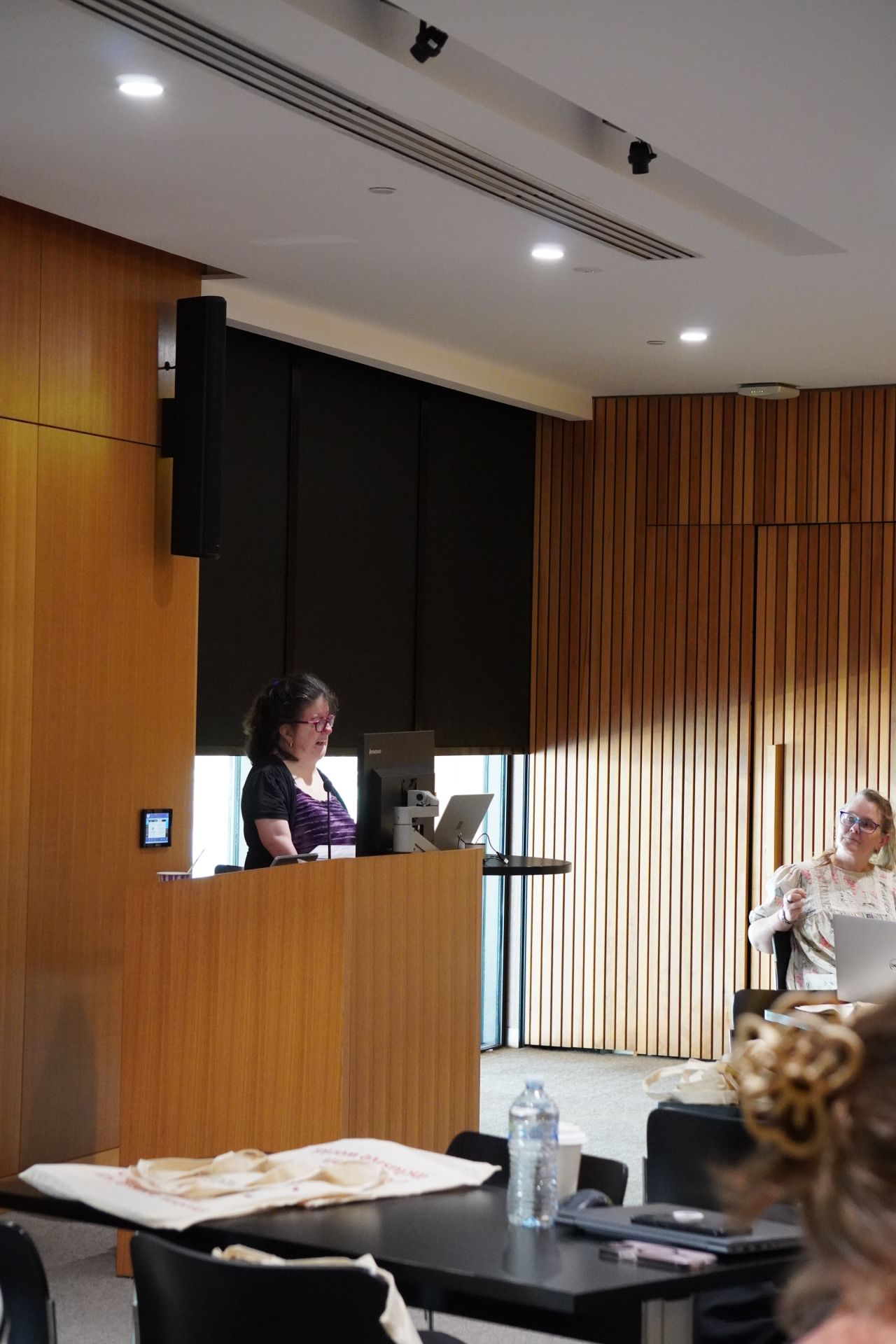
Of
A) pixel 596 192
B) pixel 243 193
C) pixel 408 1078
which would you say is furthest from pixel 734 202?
pixel 408 1078

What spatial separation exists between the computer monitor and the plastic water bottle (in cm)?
256

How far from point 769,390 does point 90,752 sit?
4.40 metres

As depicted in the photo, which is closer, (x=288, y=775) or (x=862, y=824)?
(x=288, y=775)

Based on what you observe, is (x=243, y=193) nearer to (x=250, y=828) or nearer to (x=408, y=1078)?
(x=250, y=828)

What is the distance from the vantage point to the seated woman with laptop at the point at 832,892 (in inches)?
256

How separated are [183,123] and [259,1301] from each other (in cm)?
342

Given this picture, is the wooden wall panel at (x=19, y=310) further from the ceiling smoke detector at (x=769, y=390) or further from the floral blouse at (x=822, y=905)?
the ceiling smoke detector at (x=769, y=390)

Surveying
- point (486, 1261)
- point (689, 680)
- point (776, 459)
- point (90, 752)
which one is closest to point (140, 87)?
point (90, 752)

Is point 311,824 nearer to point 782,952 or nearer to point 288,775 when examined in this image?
point 288,775

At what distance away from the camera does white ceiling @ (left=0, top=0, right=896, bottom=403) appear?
4012 millimetres

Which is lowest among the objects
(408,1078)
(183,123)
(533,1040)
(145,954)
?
(533,1040)

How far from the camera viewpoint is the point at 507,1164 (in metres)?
3.61

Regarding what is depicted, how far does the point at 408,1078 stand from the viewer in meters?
5.16

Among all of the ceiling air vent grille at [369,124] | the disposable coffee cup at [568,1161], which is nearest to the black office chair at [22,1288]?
the disposable coffee cup at [568,1161]
